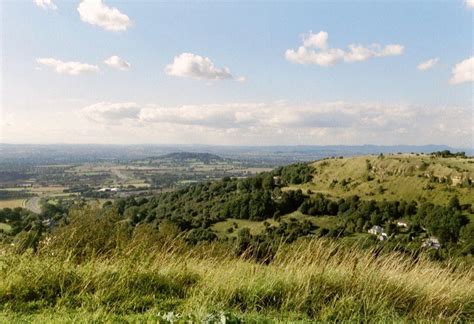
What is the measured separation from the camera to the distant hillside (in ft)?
268

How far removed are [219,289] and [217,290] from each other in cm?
7

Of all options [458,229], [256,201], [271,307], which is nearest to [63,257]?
[271,307]

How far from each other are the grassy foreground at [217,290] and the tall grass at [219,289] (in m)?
0.02

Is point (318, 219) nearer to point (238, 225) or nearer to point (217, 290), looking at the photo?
point (238, 225)

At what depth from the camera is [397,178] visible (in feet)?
302

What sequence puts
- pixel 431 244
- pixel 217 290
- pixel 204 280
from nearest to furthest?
pixel 217 290 → pixel 204 280 → pixel 431 244

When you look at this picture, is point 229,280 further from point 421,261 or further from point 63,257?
point 421,261

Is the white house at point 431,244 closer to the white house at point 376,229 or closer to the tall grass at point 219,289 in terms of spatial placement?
the white house at point 376,229

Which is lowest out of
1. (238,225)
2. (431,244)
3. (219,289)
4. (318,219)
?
(238,225)

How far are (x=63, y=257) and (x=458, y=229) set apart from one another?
72382mm

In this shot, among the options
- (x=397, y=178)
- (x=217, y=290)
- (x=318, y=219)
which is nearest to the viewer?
(x=217, y=290)

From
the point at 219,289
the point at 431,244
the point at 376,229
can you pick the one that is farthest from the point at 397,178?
the point at 219,289

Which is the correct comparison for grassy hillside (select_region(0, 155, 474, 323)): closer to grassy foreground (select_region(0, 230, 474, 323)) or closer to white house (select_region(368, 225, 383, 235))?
grassy foreground (select_region(0, 230, 474, 323))

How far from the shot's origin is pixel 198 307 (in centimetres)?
489
